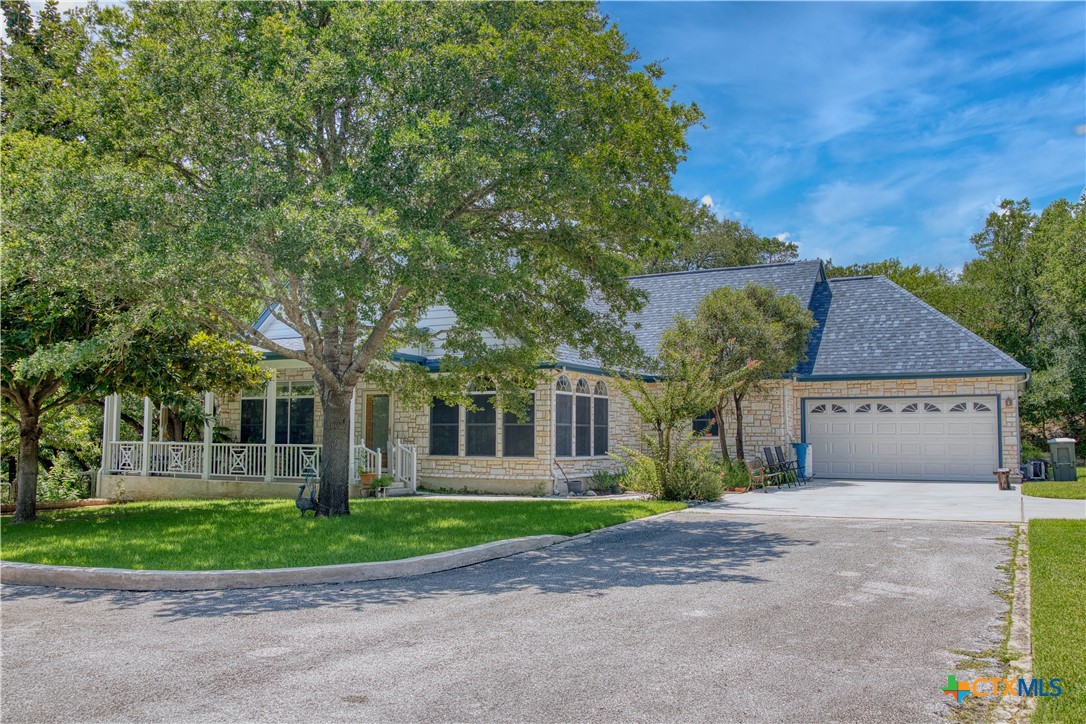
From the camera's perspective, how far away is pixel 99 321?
13039mm

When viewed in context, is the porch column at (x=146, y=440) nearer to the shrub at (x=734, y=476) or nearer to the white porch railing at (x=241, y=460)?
the white porch railing at (x=241, y=460)

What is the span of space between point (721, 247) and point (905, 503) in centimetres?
3077

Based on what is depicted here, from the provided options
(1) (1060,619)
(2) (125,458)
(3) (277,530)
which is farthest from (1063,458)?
(2) (125,458)

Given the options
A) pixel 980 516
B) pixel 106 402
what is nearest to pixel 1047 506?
pixel 980 516

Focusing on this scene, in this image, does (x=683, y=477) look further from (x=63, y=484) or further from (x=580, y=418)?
(x=63, y=484)

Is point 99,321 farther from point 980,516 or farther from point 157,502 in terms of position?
point 980,516

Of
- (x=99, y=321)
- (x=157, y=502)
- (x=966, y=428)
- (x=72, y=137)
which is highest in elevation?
(x=72, y=137)

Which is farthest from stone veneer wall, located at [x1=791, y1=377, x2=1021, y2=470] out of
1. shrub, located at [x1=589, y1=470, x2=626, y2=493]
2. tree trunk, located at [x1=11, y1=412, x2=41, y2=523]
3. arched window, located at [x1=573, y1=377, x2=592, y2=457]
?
tree trunk, located at [x1=11, y1=412, x2=41, y2=523]

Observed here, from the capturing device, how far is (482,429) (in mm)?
20219

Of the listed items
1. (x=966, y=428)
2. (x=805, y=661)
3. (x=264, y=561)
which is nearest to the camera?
(x=805, y=661)

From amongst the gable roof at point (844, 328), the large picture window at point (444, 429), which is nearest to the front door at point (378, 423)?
the large picture window at point (444, 429)

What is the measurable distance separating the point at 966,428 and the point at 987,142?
1024cm

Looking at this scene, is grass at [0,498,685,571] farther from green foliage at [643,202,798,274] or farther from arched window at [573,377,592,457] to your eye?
green foliage at [643,202,798,274]

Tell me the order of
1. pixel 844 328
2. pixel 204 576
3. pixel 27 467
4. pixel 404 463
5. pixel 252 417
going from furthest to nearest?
pixel 844 328 < pixel 252 417 < pixel 404 463 < pixel 27 467 < pixel 204 576
